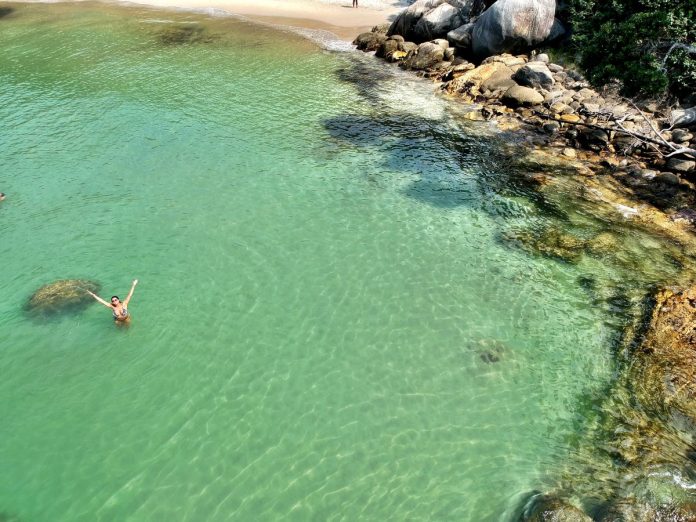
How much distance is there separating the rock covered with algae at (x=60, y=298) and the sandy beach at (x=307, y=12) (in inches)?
1420

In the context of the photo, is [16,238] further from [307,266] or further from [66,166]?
[307,266]

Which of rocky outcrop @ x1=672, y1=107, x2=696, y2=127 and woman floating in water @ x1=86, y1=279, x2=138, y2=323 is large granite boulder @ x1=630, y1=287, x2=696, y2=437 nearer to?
rocky outcrop @ x1=672, y1=107, x2=696, y2=127

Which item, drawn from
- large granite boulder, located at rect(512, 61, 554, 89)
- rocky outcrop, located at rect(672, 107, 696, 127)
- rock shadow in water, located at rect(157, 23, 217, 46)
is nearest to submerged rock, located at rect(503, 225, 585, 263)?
rocky outcrop, located at rect(672, 107, 696, 127)

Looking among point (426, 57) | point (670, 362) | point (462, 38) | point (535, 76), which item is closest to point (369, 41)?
point (426, 57)

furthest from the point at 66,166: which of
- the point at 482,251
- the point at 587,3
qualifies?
the point at 587,3

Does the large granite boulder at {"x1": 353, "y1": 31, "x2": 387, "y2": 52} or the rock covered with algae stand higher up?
the large granite boulder at {"x1": 353, "y1": 31, "x2": 387, "y2": 52}

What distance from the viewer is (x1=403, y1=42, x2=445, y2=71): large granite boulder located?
121 ft

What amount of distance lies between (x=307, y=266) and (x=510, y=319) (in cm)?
744

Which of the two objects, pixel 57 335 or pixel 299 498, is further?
pixel 57 335

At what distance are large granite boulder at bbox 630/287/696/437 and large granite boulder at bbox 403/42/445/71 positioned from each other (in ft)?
86.7

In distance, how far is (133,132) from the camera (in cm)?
2755

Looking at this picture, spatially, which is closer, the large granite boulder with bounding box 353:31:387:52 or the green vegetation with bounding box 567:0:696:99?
the green vegetation with bounding box 567:0:696:99

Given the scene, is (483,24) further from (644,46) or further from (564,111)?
(644,46)

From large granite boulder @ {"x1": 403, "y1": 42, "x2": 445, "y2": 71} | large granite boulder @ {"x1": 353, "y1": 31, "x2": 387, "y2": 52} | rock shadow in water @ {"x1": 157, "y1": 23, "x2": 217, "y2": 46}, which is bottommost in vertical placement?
large granite boulder @ {"x1": 403, "y1": 42, "x2": 445, "y2": 71}
